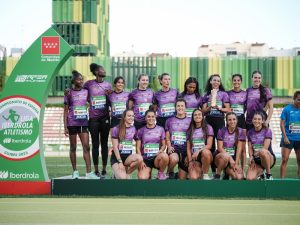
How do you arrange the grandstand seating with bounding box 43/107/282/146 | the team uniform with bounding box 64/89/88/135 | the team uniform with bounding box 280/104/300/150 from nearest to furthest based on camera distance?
the team uniform with bounding box 64/89/88/135 < the team uniform with bounding box 280/104/300/150 < the grandstand seating with bounding box 43/107/282/146

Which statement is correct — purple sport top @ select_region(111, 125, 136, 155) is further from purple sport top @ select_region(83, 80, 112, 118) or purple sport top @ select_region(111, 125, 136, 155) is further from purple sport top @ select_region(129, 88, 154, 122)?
purple sport top @ select_region(83, 80, 112, 118)

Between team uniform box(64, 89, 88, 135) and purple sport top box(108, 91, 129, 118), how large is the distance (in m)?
0.41

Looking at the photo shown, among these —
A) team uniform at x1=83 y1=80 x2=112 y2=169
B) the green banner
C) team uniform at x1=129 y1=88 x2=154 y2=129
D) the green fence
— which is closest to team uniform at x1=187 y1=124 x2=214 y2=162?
team uniform at x1=129 y1=88 x2=154 y2=129

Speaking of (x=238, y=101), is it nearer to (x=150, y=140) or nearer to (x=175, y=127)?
(x=175, y=127)

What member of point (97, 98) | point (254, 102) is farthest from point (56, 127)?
point (254, 102)

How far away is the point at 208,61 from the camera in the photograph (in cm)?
4316

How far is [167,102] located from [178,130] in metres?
0.58

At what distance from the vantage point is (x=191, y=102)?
30.9 ft

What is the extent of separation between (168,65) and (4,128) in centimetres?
3505

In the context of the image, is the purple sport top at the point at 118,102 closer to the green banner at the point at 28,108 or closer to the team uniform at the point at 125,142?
the team uniform at the point at 125,142

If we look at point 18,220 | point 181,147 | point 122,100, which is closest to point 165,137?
point 181,147

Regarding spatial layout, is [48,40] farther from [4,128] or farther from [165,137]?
[165,137]

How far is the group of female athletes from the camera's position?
29.1ft

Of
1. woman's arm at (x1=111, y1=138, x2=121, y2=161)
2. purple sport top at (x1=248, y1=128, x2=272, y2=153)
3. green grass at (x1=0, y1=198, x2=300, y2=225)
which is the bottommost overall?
green grass at (x1=0, y1=198, x2=300, y2=225)
